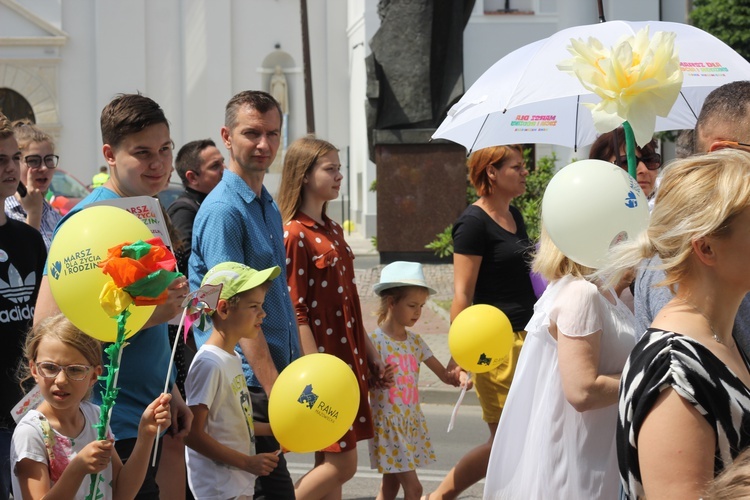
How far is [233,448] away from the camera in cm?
392

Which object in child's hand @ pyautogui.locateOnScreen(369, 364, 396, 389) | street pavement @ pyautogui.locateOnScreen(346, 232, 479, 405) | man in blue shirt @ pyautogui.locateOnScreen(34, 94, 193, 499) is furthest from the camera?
street pavement @ pyautogui.locateOnScreen(346, 232, 479, 405)

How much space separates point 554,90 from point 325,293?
1.34 meters

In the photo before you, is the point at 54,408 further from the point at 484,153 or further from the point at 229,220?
the point at 484,153

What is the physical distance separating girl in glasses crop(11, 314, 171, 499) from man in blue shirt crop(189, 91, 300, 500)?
0.86 m

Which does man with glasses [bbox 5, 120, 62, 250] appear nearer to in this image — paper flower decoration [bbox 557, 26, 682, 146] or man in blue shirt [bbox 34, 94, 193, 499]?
man in blue shirt [bbox 34, 94, 193, 499]

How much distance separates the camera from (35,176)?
6.36 m

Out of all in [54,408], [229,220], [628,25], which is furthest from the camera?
[628,25]

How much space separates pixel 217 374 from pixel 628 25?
7.92ft

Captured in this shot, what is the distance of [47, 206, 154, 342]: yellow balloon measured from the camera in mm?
3066

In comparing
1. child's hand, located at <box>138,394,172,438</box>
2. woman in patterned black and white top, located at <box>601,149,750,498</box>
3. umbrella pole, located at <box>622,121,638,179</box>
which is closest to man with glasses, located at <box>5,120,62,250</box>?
child's hand, located at <box>138,394,172,438</box>

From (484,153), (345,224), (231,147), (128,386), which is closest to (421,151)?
(484,153)

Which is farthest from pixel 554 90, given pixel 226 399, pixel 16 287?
pixel 16 287

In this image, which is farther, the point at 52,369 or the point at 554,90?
the point at 554,90

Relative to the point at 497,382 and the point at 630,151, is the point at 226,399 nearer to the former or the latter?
the point at 630,151
